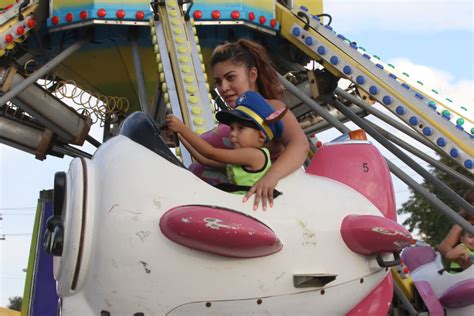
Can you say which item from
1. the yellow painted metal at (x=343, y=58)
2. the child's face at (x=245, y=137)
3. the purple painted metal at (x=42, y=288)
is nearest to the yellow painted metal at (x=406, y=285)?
the yellow painted metal at (x=343, y=58)

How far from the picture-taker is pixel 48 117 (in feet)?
30.5

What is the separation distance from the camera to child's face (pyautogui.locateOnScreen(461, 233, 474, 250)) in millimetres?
6160

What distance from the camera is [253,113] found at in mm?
3520

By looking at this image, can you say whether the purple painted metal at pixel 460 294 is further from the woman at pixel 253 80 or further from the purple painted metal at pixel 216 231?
the purple painted metal at pixel 216 231

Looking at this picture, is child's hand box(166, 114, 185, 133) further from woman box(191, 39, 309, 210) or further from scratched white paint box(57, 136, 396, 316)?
woman box(191, 39, 309, 210)

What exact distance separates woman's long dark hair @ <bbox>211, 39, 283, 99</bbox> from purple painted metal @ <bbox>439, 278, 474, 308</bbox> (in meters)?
2.42

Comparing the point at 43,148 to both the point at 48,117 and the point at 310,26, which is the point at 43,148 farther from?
the point at 310,26

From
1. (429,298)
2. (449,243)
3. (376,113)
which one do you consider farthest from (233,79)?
(376,113)

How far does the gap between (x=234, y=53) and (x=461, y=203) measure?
4312 millimetres

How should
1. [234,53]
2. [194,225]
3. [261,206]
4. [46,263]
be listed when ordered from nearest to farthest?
1. [194,225]
2. [261,206]
3. [234,53]
4. [46,263]

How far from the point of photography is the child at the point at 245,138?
11.3 feet

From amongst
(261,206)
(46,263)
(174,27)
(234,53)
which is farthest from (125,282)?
(174,27)

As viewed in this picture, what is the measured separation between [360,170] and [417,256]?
354 cm

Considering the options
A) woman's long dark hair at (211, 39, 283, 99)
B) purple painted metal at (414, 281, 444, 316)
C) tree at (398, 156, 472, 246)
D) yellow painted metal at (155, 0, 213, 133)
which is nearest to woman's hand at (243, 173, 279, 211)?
woman's long dark hair at (211, 39, 283, 99)
